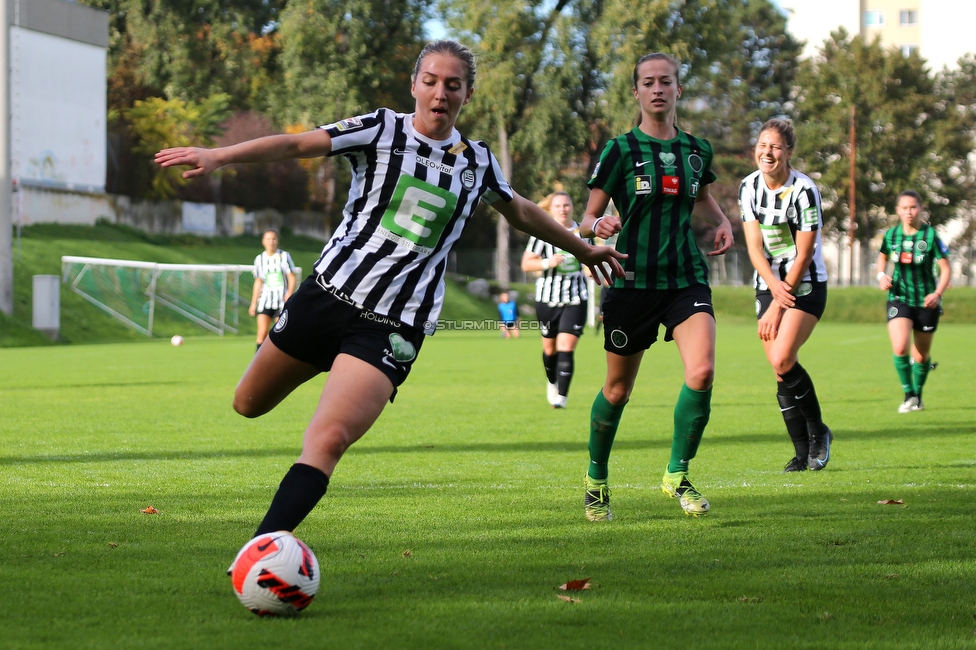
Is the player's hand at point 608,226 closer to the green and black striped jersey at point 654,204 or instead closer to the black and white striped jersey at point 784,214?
the green and black striped jersey at point 654,204

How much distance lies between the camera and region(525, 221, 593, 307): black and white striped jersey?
12.9 metres

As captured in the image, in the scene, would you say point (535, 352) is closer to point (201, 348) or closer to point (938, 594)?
point (201, 348)

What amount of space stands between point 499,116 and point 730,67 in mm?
28886

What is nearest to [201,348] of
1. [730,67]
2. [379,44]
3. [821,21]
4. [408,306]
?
[408,306]

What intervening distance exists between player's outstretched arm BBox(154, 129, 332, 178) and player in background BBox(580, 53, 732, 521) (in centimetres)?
198

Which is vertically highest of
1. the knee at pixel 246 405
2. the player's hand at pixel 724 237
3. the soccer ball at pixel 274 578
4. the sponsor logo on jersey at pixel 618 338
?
the player's hand at pixel 724 237

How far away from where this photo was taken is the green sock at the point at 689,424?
6148 millimetres

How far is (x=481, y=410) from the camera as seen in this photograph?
1215 centimetres

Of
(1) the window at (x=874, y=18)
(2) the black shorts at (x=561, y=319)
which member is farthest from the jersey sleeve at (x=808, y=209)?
(1) the window at (x=874, y=18)

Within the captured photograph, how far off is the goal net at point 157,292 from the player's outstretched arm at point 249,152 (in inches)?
1139

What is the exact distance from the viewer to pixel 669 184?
616 cm

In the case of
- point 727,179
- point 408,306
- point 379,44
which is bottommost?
point 408,306

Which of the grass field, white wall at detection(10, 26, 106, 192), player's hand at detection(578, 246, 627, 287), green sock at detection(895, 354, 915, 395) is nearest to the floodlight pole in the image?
white wall at detection(10, 26, 106, 192)

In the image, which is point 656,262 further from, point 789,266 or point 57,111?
point 57,111
